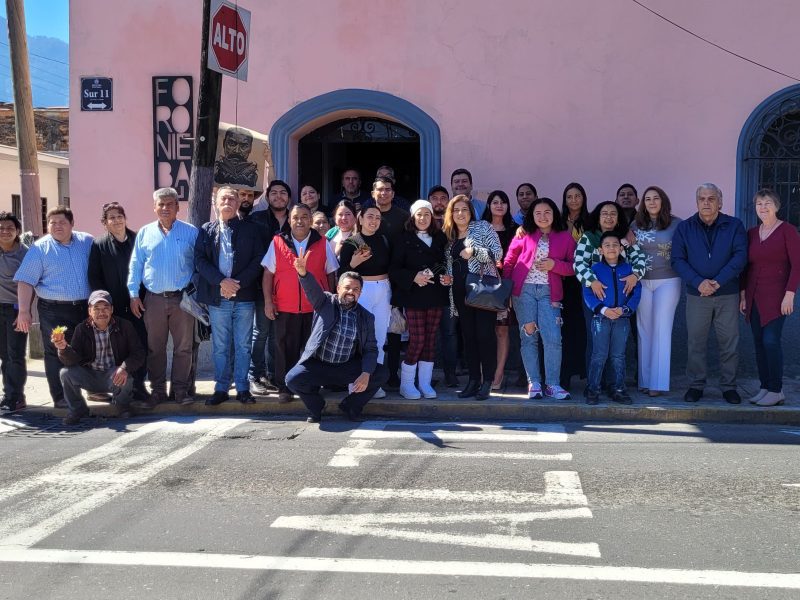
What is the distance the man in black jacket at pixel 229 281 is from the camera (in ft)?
25.6

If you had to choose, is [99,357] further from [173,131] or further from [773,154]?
[773,154]

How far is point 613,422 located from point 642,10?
Result: 508 centimetres

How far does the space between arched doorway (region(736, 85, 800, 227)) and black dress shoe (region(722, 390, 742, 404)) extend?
2723 mm

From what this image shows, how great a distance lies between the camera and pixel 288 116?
35.2 ft

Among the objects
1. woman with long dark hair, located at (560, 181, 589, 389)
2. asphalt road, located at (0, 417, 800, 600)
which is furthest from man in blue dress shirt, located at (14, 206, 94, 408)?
woman with long dark hair, located at (560, 181, 589, 389)

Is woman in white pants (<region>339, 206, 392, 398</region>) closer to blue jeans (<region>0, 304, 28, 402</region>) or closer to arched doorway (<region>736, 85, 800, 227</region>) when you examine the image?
blue jeans (<region>0, 304, 28, 402</region>)

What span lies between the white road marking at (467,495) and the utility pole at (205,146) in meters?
3.97

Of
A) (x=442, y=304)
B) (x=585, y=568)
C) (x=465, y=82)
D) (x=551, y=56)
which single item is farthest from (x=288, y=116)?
(x=585, y=568)

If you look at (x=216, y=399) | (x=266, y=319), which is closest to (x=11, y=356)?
(x=216, y=399)

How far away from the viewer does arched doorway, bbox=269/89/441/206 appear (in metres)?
10.4

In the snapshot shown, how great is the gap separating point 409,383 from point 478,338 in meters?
A: 0.76

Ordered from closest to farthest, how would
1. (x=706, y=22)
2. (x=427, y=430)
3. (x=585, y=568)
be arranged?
(x=585, y=568) → (x=427, y=430) → (x=706, y=22)

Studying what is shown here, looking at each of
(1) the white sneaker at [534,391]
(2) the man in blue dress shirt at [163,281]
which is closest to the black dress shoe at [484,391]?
(1) the white sneaker at [534,391]

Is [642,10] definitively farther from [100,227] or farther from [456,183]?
[100,227]
